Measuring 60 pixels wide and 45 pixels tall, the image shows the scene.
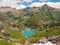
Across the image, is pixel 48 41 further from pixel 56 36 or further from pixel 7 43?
pixel 7 43

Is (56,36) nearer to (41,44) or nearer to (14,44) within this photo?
(41,44)

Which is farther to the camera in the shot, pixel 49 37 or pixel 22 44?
pixel 49 37

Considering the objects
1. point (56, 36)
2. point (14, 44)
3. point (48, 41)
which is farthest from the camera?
point (56, 36)

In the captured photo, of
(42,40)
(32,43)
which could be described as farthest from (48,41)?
(32,43)

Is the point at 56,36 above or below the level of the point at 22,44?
above

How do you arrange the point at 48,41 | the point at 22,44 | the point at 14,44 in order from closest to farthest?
the point at 14,44 → the point at 22,44 → the point at 48,41

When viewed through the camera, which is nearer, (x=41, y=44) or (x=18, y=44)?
(x=18, y=44)

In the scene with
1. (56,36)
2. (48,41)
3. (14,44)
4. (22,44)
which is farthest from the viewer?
(56,36)

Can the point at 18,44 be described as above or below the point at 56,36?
below

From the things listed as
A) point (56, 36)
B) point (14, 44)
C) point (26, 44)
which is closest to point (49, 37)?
point (56, 36)
